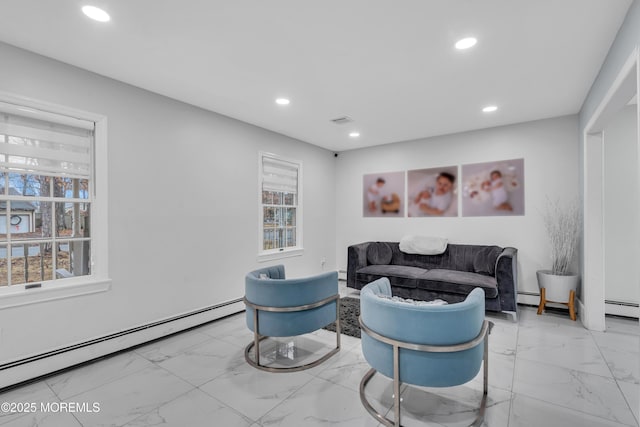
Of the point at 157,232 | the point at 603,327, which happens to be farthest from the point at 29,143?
the point at 603,327

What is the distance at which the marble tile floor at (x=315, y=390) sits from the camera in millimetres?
2035

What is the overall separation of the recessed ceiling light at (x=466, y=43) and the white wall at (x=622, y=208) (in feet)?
9.69

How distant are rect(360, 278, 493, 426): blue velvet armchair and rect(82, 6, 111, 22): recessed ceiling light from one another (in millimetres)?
2620

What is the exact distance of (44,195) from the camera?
8.68 feet

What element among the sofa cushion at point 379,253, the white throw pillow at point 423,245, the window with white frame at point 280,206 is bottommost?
the sofa cushion at point 379,253

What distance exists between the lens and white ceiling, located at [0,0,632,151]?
201 centimetres

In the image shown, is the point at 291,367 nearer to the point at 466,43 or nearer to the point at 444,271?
the point at 444,271

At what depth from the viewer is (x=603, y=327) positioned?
3.43 meters

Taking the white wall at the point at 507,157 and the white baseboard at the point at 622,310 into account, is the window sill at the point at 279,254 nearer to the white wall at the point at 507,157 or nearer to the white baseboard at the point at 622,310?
the white wall at the point at 507,157

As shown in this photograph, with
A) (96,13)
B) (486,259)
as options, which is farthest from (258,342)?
(486,259)

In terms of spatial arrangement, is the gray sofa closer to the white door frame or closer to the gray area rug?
the gray area rug

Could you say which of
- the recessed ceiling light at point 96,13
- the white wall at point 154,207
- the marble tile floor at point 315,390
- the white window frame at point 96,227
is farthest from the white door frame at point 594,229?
the white window frame at point 96,227

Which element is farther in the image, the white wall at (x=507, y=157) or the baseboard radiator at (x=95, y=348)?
the white wall at (x=507, y=157)

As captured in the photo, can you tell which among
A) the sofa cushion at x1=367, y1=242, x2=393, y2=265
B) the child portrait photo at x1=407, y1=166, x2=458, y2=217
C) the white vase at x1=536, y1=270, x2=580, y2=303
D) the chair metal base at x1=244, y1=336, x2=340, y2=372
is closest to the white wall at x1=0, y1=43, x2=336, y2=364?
the chair metal base at x1=244, y1=336, x2=340, y2=372
